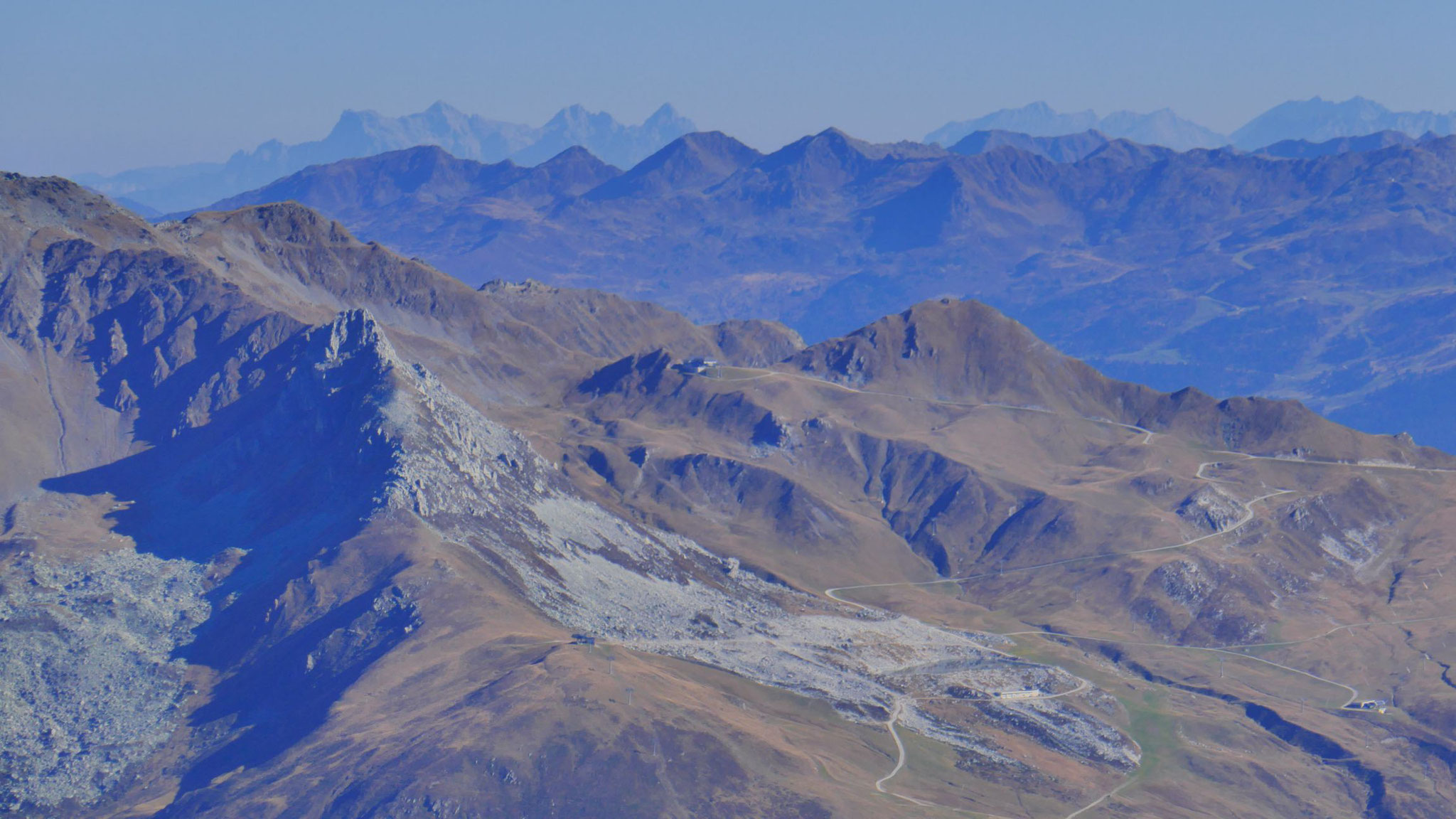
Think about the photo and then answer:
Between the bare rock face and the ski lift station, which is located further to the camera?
the ski lift station

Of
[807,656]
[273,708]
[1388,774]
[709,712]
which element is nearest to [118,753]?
[273,708]

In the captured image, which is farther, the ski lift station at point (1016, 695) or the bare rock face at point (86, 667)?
the ski lift station at point (1016, 695)

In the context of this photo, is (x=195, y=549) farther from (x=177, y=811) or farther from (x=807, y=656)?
(x=807, y=656)

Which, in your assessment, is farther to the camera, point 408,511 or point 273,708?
point 408,511

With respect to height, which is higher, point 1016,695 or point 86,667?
point 1016,695

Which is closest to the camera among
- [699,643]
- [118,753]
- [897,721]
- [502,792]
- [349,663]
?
[502,792]

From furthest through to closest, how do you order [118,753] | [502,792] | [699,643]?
[699,643] < [118,753] < [502,792]

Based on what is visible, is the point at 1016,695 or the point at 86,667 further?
the point at 1016,695

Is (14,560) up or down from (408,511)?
down
